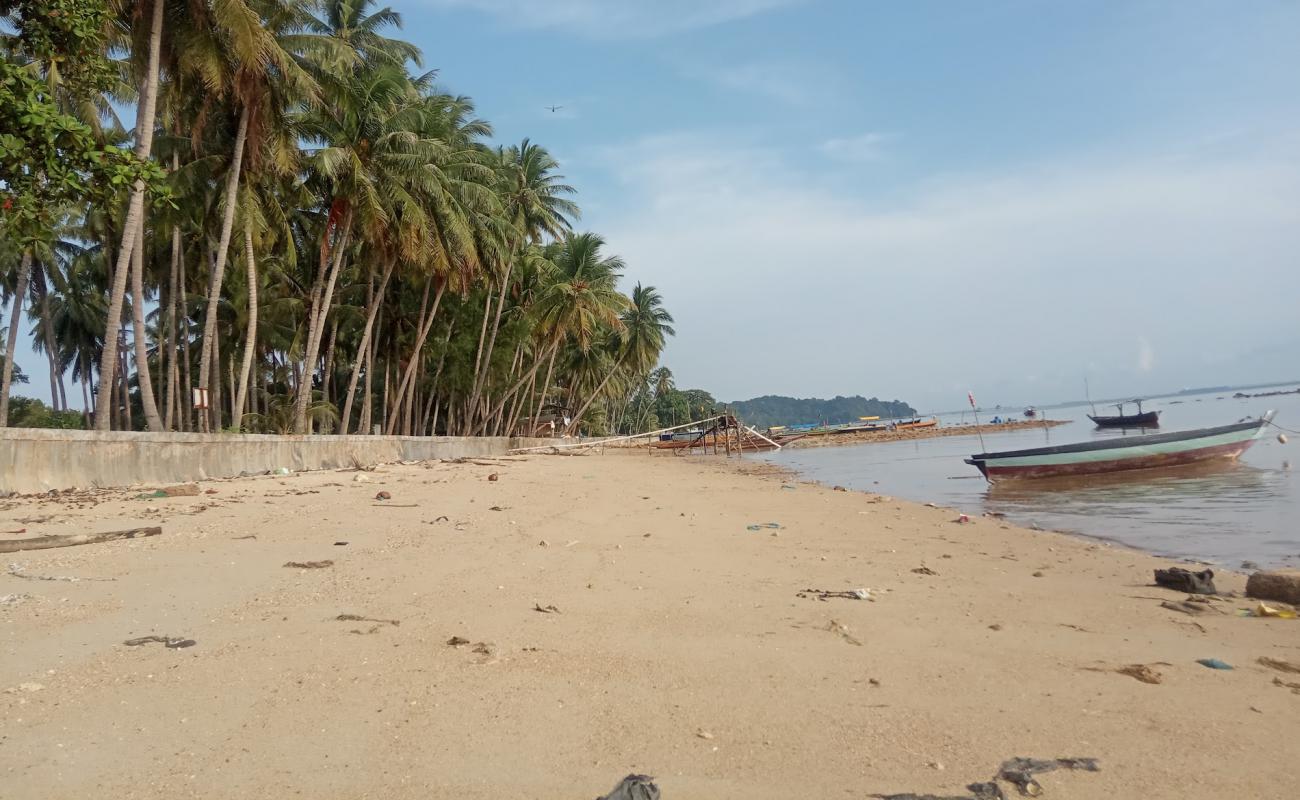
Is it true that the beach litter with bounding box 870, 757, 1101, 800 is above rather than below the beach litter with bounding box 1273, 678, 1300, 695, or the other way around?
above

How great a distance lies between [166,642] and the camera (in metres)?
3.76

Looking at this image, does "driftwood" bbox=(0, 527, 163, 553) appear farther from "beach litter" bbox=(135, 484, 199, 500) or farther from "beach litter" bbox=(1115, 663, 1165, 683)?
"beach litter" bbox=(1115, 663, 1165, 683)

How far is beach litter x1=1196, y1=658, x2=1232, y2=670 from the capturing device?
3939 millimetres

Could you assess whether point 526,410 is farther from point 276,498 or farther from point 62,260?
point 276,498

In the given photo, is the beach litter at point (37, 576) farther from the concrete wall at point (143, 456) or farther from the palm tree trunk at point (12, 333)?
the palm tree trunk at point (12, 333)

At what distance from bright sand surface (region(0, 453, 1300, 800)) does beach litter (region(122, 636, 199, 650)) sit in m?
0.06

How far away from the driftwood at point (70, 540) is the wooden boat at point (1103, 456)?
17.2 meters

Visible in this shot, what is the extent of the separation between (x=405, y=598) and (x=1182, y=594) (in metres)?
5.94

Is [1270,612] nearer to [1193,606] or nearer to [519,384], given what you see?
[1193,606]

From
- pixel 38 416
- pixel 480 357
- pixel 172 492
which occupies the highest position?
pixel 480 357

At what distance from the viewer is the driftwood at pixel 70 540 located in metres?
5.36

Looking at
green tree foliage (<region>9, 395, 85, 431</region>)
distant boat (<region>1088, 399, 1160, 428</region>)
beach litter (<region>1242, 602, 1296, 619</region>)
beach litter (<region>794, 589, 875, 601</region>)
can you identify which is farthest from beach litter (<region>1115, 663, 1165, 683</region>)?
distant boat (<region>1088, 399, 1160, 428</region>)

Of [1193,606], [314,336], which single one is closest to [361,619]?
[1193,606]

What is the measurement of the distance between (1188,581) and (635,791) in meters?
5.74
